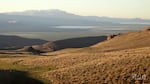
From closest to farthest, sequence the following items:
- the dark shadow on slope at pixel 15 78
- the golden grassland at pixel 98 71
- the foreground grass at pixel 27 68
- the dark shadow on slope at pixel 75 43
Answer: the golden grassland at pixel 98 71 → the dark shadow on slope at pixel 15 78 → the foreground grass at pixel 27 68 → the dark shadow on slope at pixel 75 43

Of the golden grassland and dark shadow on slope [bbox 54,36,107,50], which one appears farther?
dark shadow on slope [bbox 54,36,107,50]

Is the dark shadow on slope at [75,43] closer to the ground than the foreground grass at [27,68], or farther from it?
closer to the ground

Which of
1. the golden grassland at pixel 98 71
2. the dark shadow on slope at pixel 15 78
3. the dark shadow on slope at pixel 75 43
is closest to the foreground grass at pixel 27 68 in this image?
the golden grassland at pixel 98 71

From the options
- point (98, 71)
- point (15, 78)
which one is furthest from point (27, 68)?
point (98, 71)

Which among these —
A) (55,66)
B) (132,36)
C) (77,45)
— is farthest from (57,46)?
(55,66)

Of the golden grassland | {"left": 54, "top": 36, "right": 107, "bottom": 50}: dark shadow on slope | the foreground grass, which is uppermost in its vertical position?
the golden grassland

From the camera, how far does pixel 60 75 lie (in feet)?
130

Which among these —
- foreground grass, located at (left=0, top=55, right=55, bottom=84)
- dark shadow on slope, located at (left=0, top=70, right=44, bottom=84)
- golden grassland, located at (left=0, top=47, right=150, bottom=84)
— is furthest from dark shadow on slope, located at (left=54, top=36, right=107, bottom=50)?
dark shadow on slope, located at (left=0, top=70, right=44, bottom=84)

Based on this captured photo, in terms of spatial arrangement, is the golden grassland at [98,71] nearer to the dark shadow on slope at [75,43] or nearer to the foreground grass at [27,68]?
the foreground grass at [27,68]

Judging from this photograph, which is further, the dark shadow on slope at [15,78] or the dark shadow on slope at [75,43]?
the dark shadow on slope at [75,43]

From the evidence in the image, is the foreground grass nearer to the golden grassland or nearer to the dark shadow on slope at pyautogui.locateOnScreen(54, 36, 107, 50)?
the golden grassland

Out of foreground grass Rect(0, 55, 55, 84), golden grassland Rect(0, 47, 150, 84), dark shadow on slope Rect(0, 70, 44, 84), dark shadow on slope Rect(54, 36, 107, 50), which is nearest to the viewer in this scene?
golden grassland Rect(0, 47, 150, 84)

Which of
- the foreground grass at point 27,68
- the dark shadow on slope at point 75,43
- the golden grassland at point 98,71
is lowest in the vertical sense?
the dark shadow on slope at point 75,43

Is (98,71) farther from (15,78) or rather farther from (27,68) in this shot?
(27,68)
